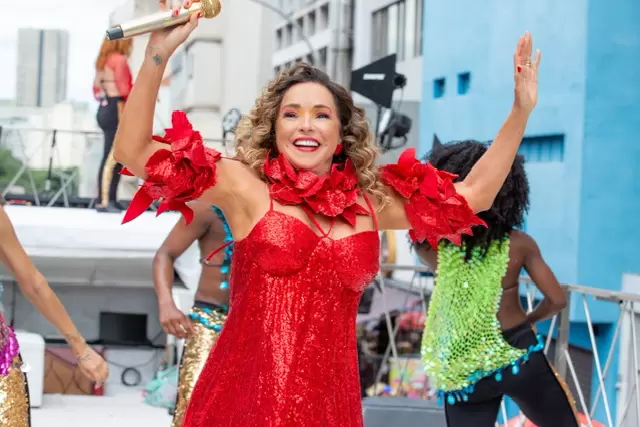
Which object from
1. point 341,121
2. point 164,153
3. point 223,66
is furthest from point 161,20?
point 223,66

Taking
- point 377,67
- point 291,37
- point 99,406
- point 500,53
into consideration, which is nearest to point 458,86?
point 500,53

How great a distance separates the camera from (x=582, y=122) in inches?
488

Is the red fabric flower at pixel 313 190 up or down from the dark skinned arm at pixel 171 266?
up

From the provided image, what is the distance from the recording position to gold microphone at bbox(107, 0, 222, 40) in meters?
2.09

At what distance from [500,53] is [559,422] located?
11148 millimetres

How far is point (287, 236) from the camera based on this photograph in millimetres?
2537

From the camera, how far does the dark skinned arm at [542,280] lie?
4145 mm

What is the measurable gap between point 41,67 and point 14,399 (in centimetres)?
1675

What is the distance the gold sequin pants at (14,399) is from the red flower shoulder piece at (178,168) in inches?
33.4

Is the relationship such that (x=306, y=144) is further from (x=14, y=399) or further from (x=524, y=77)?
(x=14, y=399)

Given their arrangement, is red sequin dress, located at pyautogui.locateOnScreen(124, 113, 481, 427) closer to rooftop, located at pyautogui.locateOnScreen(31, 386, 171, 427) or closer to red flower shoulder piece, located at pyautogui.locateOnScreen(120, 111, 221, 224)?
red flower shoulder piece, located at pyautogui.locateOnScreen(120, 111, 221, 224)

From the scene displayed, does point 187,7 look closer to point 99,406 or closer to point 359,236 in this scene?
point 359,236

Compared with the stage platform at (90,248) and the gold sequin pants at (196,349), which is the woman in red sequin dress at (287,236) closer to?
the gold sequin pants at (196,349)

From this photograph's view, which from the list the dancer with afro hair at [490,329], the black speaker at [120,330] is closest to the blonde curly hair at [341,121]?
the dancer with afro hair at [490,329]
